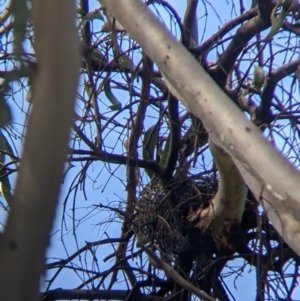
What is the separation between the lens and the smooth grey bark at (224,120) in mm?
989

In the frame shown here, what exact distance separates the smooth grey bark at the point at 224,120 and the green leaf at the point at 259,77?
1.81 feet

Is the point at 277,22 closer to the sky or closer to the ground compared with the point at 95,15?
closer to the ground

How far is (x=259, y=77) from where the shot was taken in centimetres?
181

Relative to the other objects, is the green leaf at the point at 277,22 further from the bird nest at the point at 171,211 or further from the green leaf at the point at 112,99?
the green leaf at the point at 112,99

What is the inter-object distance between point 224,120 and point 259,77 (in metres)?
0.78

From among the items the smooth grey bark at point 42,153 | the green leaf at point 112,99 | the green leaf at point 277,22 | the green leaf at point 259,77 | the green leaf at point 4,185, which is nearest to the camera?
the smooth grey bark at point 42,153

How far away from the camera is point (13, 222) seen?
630 millimetres

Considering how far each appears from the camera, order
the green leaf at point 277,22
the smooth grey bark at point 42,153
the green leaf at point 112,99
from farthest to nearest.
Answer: the green leaf at point 112,99 < the green leaf at point 277,22 < the smooth grey bark at point 42,153

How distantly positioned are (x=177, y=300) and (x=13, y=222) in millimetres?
1396

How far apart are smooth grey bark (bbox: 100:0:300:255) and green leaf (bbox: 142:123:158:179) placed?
30.2 inches

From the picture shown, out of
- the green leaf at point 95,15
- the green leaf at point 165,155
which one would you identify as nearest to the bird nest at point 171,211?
the green leaf at point 165,155

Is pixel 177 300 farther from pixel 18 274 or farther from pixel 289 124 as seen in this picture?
Result: pixel 18 274

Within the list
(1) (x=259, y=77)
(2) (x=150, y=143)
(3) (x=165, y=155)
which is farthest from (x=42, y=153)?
(2) (x=150, y=143)

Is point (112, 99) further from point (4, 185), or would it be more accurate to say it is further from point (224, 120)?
point (224, 120)
